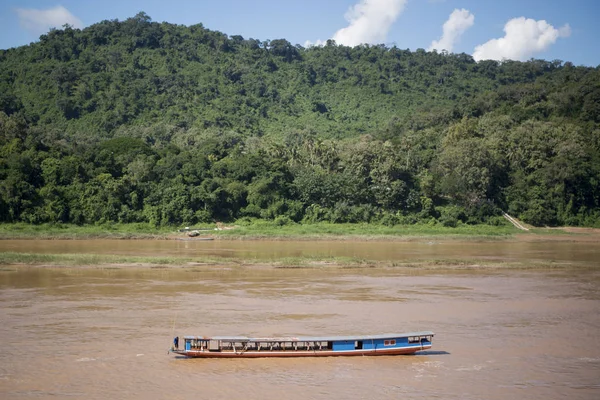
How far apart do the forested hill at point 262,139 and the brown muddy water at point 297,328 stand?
23964 millimetres

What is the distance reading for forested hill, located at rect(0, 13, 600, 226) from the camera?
190 ft

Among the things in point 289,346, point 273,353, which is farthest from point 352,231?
point 273,353

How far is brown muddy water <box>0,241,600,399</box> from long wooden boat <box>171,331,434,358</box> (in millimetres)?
282

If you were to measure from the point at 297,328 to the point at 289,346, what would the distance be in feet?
10.8

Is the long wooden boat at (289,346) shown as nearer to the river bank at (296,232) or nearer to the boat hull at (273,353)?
the boat hull at (273,353)

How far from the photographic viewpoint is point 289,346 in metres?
18.5

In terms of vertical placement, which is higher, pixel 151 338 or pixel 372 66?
pixel 372 66

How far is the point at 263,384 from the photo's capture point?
1670 cm

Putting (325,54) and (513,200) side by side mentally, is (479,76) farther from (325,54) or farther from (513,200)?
(513,200)

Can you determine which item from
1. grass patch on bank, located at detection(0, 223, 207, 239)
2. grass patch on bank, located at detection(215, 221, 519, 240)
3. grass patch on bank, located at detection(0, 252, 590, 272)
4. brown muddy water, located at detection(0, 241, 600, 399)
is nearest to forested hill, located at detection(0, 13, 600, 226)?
grass patch on bank, located at detection(0, 223, 207, 239)

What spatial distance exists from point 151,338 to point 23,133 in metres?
52.1

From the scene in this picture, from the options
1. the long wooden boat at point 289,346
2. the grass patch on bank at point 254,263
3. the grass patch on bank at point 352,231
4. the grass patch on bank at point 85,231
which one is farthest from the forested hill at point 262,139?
the long wooden boat at point 289,346

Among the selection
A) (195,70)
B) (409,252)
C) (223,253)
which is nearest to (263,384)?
(223,253)

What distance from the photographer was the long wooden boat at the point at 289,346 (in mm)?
18281
